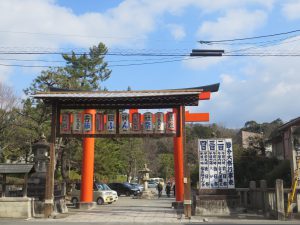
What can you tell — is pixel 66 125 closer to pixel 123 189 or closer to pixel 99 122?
pixel 99 122

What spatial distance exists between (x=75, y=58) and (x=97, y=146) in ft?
55.5

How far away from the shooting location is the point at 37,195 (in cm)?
2306

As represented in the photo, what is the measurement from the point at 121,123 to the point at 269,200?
8.36 m

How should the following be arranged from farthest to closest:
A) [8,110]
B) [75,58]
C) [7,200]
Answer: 1. [75,58]
2. [8,110]
3. [7,200]

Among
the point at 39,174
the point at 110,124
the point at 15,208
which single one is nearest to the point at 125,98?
the point at 110,124

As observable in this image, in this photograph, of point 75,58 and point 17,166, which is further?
point 75,58

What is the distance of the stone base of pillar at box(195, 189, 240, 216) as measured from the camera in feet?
66.7

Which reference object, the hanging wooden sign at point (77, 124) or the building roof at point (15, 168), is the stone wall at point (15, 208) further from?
the hanging wooden sign at point (77, 124)

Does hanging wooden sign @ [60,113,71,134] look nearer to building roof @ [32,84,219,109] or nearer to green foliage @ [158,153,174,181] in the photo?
building roof @ [32,84,219,109]

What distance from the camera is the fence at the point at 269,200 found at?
18234 millimetres

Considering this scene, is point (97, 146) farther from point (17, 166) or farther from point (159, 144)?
point (159, 144)

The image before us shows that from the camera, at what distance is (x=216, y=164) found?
21.2 metres

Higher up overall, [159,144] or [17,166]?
[159,144]

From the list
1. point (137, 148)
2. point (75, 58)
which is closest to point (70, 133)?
point (75, 58)
